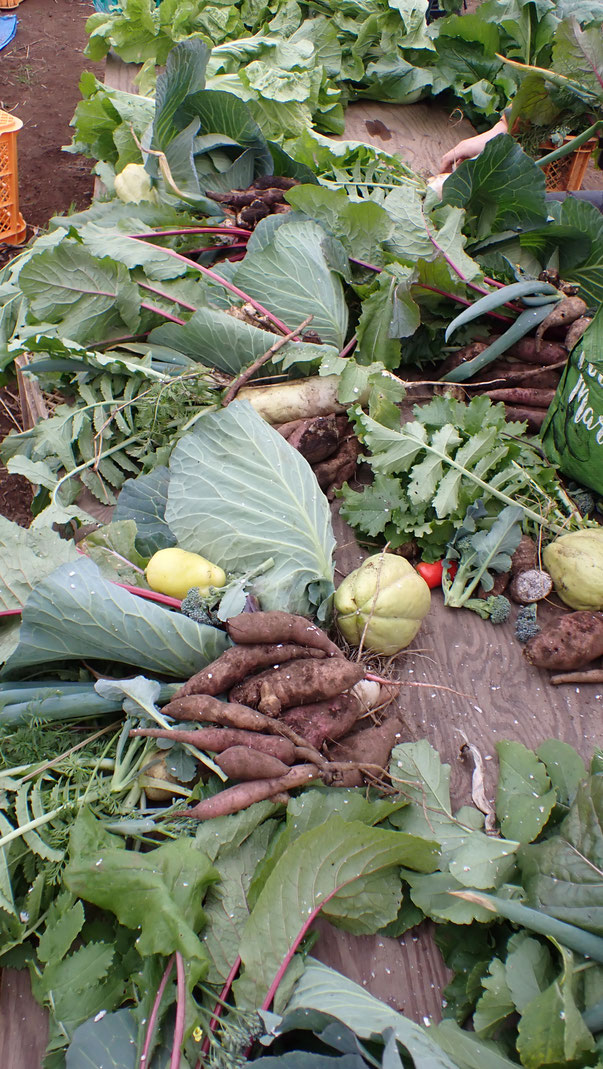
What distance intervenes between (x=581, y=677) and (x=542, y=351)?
1.09 metres

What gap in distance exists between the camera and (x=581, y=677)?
1692mm

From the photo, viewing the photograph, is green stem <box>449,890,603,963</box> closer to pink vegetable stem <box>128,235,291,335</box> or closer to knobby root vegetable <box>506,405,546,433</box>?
knobby root vegetable <box>506,405,546,433</box>

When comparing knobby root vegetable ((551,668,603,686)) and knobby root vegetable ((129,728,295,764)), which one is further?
knobby root vegetable ((551,668,603,686))

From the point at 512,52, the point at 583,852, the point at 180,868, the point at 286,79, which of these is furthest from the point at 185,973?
the point at 512,52

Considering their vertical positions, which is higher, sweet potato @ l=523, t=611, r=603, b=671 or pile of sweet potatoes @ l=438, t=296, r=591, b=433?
pile of sweet potatoes @ l=438, t=296, r=591, b=433

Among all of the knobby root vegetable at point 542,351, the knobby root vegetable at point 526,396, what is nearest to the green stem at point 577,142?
the knobby root vegetable at point 542,351

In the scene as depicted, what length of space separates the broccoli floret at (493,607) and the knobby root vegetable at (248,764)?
730mm

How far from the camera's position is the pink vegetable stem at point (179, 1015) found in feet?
3.48

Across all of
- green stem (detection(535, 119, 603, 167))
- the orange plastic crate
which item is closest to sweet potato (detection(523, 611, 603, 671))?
green stem (detection(535, 119, 603, 167))

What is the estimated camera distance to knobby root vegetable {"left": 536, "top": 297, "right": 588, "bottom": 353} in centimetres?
219

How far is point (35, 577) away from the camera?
5.12 ft

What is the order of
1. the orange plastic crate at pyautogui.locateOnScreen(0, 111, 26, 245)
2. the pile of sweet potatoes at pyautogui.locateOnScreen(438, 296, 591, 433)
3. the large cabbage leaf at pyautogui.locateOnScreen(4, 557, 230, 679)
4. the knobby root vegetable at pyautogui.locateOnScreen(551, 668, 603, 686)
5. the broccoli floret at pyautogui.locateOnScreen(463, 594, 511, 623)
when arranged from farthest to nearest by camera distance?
the orange plastic crate at pyautogui.locateOnScreen(0, 111, 26, 245), the pile of sweet potatoes at pyautogui.locateOnScreen(438, 296, 591, 433), the broccoli floret at pyautogui.locateOnScreen(463, 594, 511, 623), the knobby root vegetable at pyautogui.locateOnScreen(551, 668, 603, 686), the large cabbage leaf at pyautogui.locateOnScreen(4, 557, 230, 679)

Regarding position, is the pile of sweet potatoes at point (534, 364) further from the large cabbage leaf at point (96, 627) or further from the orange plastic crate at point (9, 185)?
the orange plastic crate at point (9, 185)

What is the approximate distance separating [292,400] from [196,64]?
4.62ft
